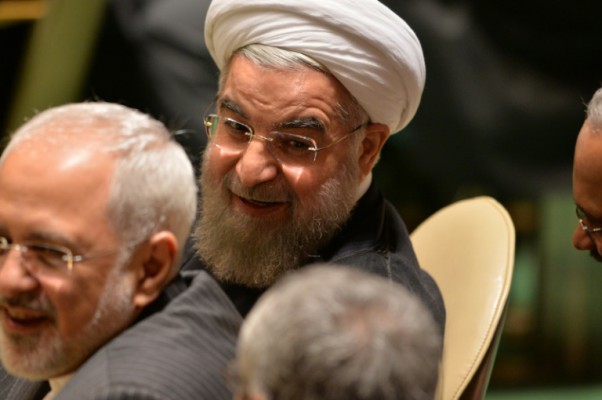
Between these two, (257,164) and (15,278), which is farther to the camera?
(257,164)

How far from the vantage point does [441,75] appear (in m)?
4.61

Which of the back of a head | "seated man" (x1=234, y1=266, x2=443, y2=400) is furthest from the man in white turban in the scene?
"seated man" (x1=234, y1=266, x2=443, y2=400)

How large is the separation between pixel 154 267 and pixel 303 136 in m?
0.94

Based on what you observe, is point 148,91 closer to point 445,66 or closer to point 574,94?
point 445,66

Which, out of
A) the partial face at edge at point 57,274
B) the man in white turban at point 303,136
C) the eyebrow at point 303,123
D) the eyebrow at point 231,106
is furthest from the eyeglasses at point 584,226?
the partial face at edge at point 57,274

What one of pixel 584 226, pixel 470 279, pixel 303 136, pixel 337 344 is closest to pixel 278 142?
pixel 303 136

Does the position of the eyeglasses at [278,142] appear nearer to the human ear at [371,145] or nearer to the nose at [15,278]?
the human ear at [371,145]

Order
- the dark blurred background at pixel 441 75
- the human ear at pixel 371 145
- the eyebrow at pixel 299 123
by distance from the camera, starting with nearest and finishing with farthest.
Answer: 1. the eyebrow at pixel 299 123
2. the human ear at pixel 371 145
3. the dark blurred background at pixel 441 75

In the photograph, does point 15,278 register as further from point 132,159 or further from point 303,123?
point 303,123

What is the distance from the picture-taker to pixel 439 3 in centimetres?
461

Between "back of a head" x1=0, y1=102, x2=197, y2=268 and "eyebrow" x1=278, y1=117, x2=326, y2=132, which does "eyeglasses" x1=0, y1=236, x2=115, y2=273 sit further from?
"eyebrow" x1=278, y1=117, x2=326, y2=132

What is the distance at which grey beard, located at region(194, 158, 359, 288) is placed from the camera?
9.38 ft

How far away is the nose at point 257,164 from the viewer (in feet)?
9.21

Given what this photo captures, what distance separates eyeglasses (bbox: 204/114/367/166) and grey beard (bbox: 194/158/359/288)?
85 millimetres
